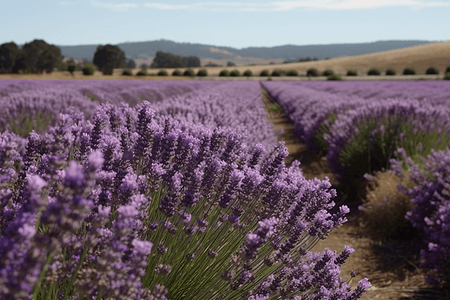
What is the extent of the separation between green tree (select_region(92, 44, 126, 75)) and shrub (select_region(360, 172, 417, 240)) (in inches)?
2417

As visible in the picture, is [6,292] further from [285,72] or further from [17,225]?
[285,72]

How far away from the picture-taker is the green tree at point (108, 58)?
61703 mm

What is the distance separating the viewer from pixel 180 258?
60.6 inches

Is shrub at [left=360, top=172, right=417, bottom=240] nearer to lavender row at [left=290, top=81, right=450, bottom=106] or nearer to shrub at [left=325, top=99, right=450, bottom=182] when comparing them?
shrub at [left=325, top=99, right=450, bottom=182]

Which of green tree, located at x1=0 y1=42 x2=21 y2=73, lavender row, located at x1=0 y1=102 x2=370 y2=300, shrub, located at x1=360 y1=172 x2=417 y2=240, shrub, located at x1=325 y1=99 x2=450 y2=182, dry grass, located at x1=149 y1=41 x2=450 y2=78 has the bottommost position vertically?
shrub, located at x1=360 y1=172 x2=417 y2=240

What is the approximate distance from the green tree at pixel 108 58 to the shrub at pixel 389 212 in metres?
61.4

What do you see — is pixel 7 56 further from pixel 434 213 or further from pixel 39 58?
pixel 434 213

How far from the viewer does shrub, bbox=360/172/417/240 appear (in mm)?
4277

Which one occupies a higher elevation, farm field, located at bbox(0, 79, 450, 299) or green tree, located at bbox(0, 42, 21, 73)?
green tree, located at bbox(0, 42, 21, 73)

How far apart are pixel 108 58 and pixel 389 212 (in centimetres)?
6519

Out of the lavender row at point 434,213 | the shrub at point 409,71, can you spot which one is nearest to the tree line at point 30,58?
the shrub at point 409,71

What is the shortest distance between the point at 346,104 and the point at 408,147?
3056 millimetres

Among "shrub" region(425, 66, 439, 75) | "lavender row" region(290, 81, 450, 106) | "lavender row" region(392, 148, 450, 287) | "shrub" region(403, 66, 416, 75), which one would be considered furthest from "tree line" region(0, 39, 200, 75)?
"lavender row" region(392, 148, 450, 287)

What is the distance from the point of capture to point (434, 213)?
3510 mm
